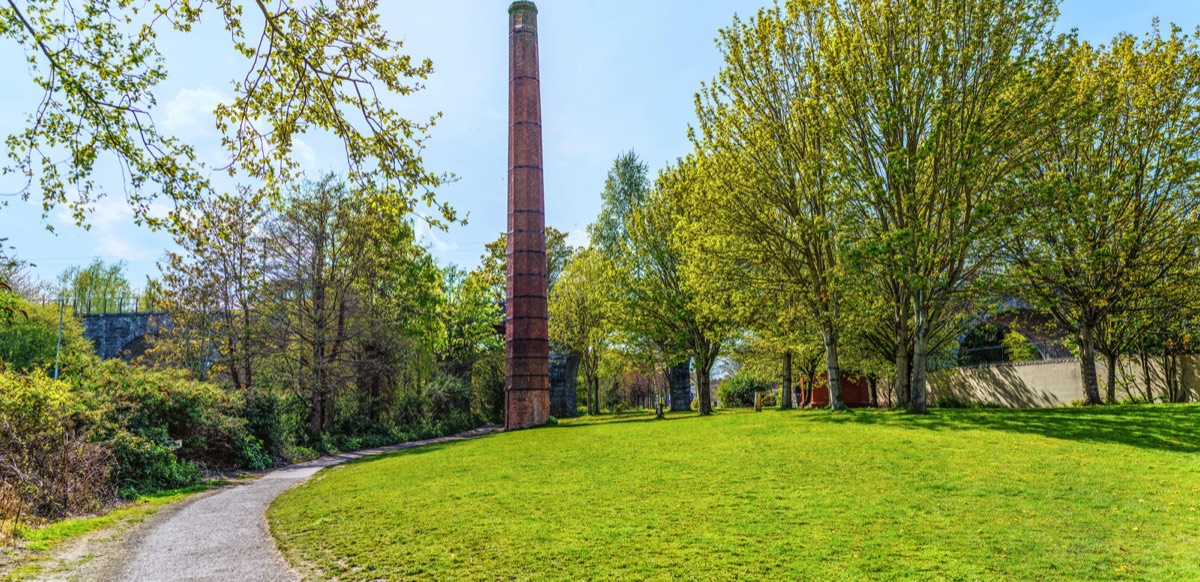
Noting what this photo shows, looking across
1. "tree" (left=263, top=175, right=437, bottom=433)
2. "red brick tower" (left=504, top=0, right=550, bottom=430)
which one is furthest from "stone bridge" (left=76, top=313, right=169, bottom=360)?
"red brick tower" (left=504, top=0, right=550, bottom=430)

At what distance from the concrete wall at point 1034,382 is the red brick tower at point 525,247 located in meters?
17.1

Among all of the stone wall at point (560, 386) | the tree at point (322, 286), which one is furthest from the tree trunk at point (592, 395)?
the tree at point (322, 286)

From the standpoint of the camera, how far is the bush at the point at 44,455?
10.1 m

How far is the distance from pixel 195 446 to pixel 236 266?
12.2 meters

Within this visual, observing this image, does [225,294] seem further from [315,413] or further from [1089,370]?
[1089,370]

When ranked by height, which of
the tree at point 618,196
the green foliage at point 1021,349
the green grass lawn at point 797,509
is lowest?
the green grass lawn at point 797,509

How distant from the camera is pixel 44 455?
1094 centimetres

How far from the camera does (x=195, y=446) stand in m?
16.8

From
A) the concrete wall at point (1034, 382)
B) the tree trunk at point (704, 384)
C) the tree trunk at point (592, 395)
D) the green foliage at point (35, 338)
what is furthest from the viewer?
the tree trunk at point (592, 395)

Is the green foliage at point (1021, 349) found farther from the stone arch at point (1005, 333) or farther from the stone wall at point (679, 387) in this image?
the stone wall at point (679, 387)

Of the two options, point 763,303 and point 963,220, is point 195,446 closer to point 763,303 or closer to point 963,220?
point 763,303

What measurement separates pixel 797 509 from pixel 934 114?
42.9 ft

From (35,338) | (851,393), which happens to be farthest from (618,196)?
(35,338)

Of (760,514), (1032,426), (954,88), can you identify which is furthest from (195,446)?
(954,88)
